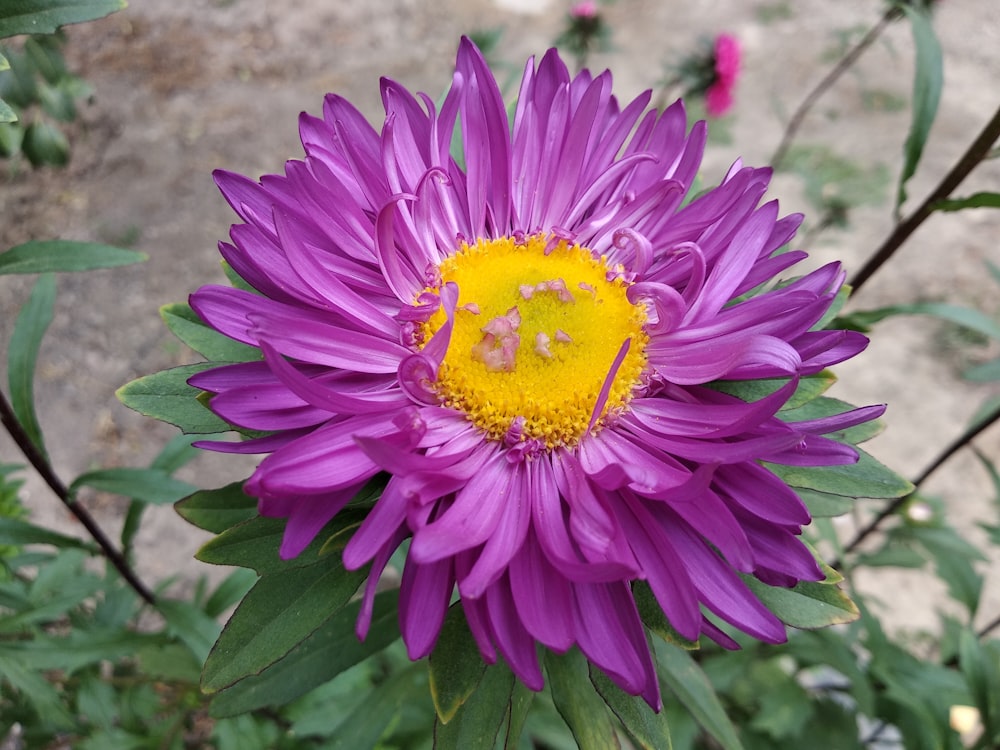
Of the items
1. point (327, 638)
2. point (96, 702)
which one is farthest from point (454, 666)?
point (96, 702)

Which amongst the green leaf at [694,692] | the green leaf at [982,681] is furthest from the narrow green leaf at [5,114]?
the green leaf at [982,681]

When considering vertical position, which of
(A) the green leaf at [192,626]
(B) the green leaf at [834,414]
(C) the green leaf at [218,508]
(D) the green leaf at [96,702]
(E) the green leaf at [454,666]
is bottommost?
(D) the green leaf at [96,702]

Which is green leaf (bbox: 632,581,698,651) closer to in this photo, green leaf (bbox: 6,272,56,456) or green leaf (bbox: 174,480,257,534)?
green leaf (bbox: 174,480,257,534)

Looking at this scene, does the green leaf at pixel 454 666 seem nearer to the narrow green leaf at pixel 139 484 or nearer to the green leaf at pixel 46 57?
the narrow green leaf at pixel 139 484

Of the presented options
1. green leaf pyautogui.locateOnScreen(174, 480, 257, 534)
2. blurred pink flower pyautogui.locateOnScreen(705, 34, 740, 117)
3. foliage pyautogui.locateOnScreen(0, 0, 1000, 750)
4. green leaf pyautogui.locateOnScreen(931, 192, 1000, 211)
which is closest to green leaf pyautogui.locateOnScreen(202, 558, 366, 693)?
foliage pyautogui.locateOnScreen(0, 0, 1000, 750)

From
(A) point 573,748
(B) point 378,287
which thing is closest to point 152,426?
(A) point 573,748
